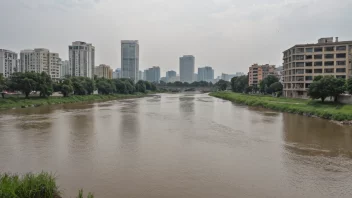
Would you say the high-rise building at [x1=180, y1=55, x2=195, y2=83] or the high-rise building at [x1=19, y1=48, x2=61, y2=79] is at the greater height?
the high-rise building at [x1=180, y1=55, x2=195, y2=83]

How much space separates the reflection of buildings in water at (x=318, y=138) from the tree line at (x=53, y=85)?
25991 mm

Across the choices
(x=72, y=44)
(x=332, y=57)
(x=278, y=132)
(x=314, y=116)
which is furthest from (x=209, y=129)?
(x=72, y=44)

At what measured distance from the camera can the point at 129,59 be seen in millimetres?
118250

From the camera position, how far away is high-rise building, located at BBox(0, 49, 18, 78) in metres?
70.1

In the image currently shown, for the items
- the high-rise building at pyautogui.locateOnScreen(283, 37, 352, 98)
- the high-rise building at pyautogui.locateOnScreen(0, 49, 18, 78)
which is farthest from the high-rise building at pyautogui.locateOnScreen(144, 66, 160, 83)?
the high-rise building at pyautogui.locateOnScreen(283, 37, 352, 98)

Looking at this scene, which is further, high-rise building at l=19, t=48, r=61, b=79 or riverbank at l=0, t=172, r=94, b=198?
high-rise building at l=19, t=48, r=61, b=79

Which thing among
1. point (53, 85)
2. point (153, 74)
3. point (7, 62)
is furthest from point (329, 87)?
point (153, 74)

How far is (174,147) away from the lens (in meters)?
11.1

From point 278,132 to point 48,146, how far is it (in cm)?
1070

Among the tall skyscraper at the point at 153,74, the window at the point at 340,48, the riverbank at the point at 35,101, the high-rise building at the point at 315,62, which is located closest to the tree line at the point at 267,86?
the high-rise building at the point at 315,62

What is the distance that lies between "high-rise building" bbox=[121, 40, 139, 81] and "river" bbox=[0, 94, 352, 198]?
104m

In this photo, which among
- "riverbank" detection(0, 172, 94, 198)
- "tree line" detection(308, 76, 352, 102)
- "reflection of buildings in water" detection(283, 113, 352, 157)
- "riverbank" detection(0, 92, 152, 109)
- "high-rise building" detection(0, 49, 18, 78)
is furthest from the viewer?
"high-rise building" detection(0, 49, 18, 78)

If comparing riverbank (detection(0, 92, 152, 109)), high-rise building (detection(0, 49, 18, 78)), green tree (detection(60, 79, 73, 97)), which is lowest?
riverbank (detection(0, 92, 152, 109))

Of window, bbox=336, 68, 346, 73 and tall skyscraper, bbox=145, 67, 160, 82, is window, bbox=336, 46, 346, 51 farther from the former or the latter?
tall skyscraper, bbox=145, 67, 160, 82
